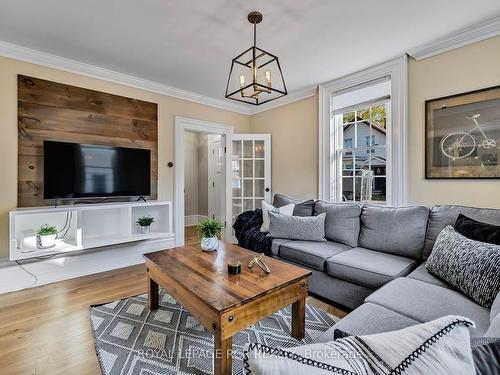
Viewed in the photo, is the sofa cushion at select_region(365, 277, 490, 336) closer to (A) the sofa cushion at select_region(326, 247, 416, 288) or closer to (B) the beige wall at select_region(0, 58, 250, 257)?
(A) the sofa cushion at select_region(326, 247, 416, 288)

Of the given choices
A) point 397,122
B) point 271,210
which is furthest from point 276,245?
point 397,122

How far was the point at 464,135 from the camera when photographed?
252cm

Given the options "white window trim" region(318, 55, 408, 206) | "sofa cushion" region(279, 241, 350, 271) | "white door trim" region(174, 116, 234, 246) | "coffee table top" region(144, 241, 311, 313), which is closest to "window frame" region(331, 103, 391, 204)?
"white window trim" region(318, 55, 408, 206)

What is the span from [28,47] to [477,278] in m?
4.34

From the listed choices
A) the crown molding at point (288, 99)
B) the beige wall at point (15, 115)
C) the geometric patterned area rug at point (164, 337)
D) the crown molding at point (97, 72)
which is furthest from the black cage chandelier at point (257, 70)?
the geometric patterned area rug at point (164, 337)

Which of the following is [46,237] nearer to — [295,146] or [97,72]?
[97,72]

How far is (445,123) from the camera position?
2.63 metres

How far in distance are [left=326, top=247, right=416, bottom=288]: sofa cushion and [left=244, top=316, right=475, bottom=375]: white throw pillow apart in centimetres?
149

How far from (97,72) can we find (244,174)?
102 inches

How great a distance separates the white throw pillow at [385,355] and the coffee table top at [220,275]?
88cm

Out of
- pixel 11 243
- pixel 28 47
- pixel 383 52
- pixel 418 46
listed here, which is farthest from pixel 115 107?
pixel 418 46

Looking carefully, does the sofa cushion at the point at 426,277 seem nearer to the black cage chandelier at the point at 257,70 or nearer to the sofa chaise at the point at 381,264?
the sofa chaise at the point at 381,264

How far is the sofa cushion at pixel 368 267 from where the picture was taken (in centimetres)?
193

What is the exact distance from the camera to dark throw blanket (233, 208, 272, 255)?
2.88 m
